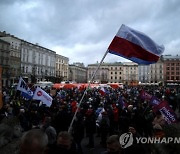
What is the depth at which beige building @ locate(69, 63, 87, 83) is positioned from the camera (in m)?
135

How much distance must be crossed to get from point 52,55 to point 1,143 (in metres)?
93.1

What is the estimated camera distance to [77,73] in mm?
143750

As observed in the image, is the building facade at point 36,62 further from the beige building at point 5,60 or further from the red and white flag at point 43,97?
the red and white flag at point 43,97

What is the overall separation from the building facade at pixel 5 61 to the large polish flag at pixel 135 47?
211 ft

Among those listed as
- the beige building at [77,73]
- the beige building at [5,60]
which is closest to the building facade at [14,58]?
the beige building at [5,60]

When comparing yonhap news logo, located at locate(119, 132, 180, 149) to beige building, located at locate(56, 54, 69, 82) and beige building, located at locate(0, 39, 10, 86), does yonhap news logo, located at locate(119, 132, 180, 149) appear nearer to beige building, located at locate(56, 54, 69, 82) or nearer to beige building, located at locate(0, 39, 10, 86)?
beige building, located at locate(0, 39, 10, 86)

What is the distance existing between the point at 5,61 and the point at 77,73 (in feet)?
244

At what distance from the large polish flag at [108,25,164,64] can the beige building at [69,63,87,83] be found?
12343 cm

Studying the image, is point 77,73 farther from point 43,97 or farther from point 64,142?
point 64,142

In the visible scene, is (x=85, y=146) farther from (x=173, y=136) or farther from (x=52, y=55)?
(x=52, y=55)

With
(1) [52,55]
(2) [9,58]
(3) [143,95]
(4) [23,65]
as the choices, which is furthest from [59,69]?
(3) [143,95]

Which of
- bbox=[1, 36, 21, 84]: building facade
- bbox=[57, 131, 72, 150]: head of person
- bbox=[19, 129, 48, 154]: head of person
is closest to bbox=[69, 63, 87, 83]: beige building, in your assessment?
bbox=[1, 36, 21, 84]: building facade

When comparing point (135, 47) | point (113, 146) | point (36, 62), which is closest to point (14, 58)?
point (36, 62)

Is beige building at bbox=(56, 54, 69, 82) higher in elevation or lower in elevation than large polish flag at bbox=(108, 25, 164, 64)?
higher
